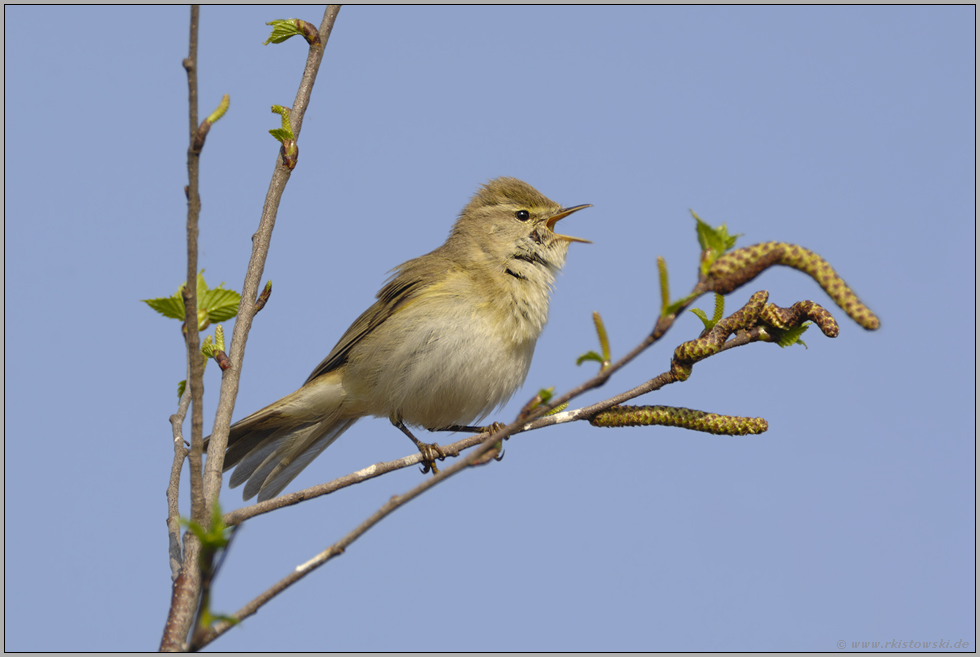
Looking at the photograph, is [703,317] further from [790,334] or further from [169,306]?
[169,306]

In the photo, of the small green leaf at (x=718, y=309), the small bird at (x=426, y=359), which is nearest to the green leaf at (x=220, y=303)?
the small green leaf at (x=718, y=309)

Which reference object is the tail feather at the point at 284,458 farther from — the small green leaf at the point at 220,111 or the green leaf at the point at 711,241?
the green leaf at the point at 711,241

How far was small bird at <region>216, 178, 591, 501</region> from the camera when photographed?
557 cm

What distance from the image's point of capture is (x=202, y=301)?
132 inches

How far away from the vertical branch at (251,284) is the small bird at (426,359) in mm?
1922

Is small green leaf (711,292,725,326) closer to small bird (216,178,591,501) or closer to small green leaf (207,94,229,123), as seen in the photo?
small green leaf (207,94,229,123)

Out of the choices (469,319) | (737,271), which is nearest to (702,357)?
(737,271)

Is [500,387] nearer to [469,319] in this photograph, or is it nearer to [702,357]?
[469,319]

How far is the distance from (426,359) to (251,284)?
2.19 m

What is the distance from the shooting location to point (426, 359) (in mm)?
5594

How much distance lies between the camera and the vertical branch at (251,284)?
3246mm

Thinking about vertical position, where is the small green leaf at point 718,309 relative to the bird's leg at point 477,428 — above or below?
below

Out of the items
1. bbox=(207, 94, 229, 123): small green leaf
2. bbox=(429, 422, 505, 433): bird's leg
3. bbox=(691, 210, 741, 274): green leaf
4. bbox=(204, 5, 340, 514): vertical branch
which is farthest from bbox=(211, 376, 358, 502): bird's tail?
bbox=(691, 210, 741, 274): green leaf

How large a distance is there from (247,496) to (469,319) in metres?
1.83
